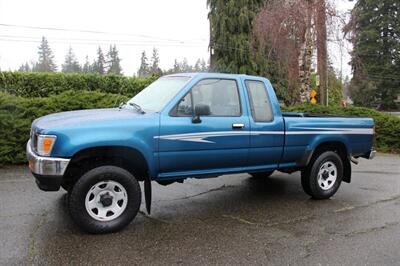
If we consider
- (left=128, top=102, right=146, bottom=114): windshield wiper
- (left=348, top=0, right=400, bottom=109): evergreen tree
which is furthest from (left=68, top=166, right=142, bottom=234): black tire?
(left=348, top=0, right=400, bottom=109): evergreen tree

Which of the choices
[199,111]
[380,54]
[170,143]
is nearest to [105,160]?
[170,143]

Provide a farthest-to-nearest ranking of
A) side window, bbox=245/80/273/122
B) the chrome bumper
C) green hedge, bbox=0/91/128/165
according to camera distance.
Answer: green hedge, bbox=0/91/128/165
side window, bbox=245/80/273/122
the chrome bumper

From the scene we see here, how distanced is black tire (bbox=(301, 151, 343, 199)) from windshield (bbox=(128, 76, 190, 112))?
2539mm

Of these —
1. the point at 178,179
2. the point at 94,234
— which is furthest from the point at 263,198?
the point at 94,234

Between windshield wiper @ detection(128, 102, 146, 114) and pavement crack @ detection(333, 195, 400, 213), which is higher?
windshield wiper @ detection(128, 102, 146, 114)

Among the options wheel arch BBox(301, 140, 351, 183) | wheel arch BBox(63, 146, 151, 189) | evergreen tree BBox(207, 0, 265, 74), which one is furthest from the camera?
evergreen tree BBox(207, 0, 265, 74)

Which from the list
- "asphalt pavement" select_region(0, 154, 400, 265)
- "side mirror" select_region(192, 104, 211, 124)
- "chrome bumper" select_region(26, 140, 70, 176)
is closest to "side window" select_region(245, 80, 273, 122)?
"side mirror" select_region(192, 104, 211, 124)

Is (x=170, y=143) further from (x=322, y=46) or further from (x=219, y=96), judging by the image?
(x=322, y=46)

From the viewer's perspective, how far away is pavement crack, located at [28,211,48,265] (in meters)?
4.05

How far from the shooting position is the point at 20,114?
28.4 ft

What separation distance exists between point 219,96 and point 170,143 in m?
1.07

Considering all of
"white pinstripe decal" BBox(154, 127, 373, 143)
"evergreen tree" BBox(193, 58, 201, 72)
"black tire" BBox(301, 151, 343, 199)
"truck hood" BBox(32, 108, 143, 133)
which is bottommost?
"black tire" BBox(301, 151, 343, 199)

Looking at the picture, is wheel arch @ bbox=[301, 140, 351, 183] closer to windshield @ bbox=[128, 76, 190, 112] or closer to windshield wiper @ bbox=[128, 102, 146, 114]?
windshield @ bbox=[128, 76, 190, 112]

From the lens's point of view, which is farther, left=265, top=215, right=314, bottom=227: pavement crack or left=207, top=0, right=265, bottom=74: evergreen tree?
left=207, top=0, right=265, bottom=74: evergreen tree
